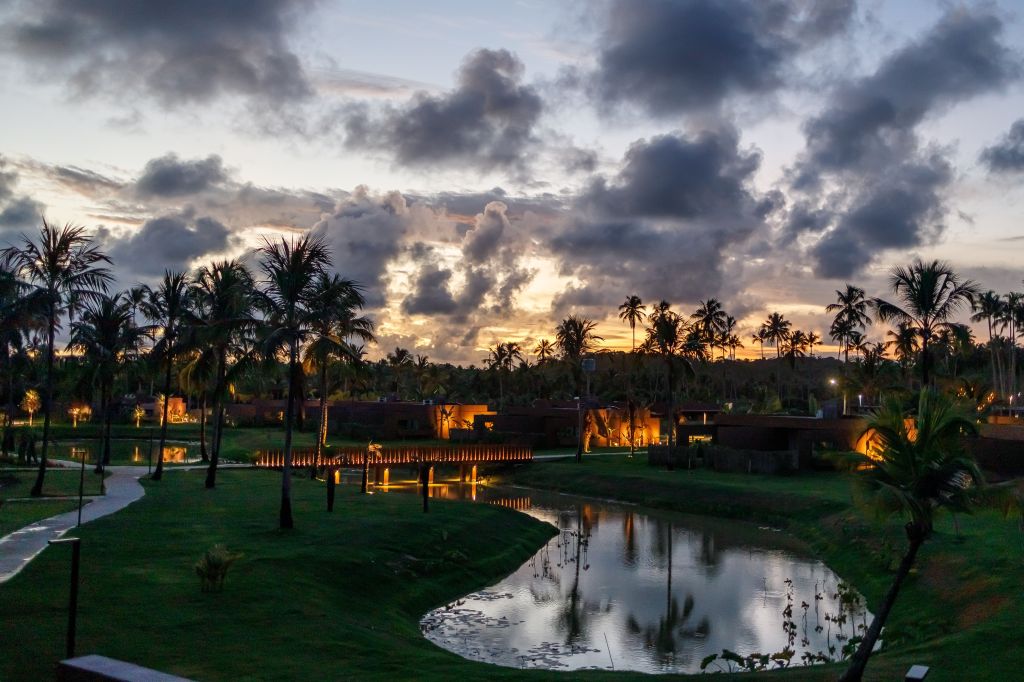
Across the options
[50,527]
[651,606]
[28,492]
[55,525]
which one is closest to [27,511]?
[55,525]

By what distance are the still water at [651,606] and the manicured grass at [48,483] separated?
69.5 ft

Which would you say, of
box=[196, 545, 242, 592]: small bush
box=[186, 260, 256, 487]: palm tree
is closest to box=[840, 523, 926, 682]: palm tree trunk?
box=[196, 545, 242, 592]: small bush

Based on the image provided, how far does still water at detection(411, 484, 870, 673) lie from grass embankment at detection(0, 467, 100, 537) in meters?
15.4

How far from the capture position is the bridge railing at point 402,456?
5734 cm

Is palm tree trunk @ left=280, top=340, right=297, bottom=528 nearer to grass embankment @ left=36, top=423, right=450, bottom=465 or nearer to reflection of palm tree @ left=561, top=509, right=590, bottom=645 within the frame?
reflection of palm tree @ left=561, top=509, right=590, bottom=645

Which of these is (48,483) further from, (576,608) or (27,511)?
(576,608)

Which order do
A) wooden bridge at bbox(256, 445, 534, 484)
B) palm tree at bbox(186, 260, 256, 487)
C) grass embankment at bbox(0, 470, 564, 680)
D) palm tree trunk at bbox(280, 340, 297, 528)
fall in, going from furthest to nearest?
wooden bridge at bbox(256, 445, 534, 484)
palm tree at bbox(186, 260, 256, 487)
palm tree trunk at bbox(280, 340, 297, 528)
grass embankment at bbox(0, 470, 564, 680)

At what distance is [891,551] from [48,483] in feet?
131

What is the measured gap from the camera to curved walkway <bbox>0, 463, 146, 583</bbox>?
22984 millimetres

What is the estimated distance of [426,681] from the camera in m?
16.3

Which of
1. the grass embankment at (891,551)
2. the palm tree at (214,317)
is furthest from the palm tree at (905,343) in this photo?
the palm tree at (214,317)

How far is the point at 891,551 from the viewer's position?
3425 centimetres

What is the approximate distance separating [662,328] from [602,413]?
931 inches

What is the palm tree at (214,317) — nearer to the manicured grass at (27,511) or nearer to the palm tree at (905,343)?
the manicured grass at (27,511)
